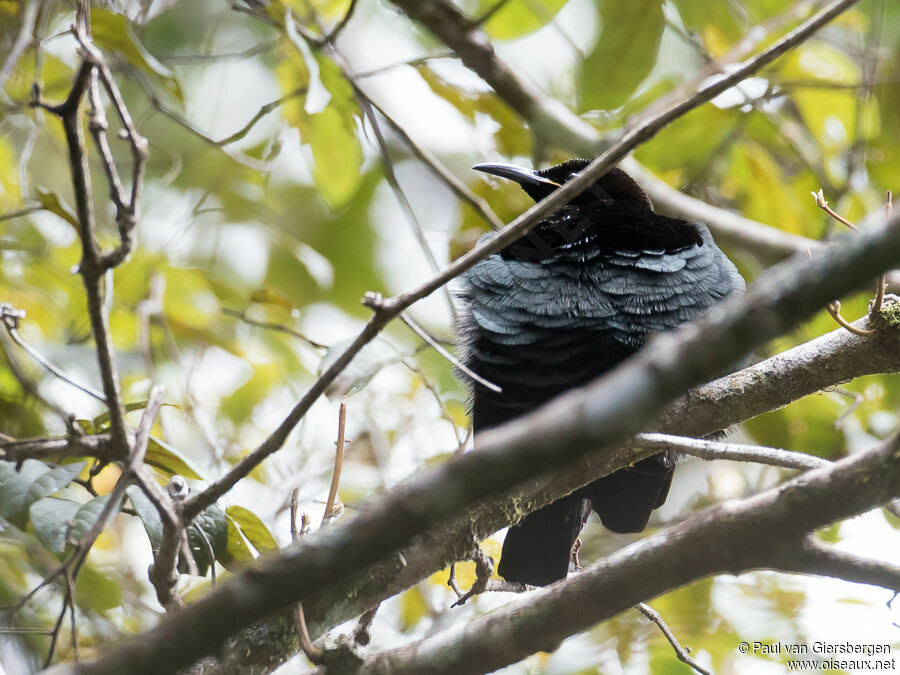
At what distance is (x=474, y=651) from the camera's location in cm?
206

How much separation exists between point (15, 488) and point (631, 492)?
1972mm

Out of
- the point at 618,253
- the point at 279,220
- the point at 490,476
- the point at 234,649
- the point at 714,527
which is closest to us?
the point at 490,476

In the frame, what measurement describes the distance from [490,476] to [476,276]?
2.02 m

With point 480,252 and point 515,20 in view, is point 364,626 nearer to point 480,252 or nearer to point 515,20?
point 480,252

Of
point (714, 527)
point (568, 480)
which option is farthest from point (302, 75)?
point (714, 527)

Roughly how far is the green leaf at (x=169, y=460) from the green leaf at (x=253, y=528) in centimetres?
18

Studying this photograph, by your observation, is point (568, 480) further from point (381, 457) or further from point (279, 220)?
point (279, 220)

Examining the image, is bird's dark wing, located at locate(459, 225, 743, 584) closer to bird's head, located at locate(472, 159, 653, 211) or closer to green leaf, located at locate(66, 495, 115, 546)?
bird's head, located at locate(472, 159, 653, 211)

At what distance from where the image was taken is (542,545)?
289 cm

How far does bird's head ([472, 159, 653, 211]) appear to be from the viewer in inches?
141

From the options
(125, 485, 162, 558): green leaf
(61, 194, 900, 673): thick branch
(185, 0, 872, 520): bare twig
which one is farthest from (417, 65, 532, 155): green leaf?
(61, 194, 900, 673): thick branch

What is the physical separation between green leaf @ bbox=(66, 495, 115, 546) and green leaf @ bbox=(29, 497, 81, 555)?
0.01 m

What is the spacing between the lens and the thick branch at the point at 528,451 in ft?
3.65

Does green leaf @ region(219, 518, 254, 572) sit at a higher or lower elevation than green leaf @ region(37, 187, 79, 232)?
lower
